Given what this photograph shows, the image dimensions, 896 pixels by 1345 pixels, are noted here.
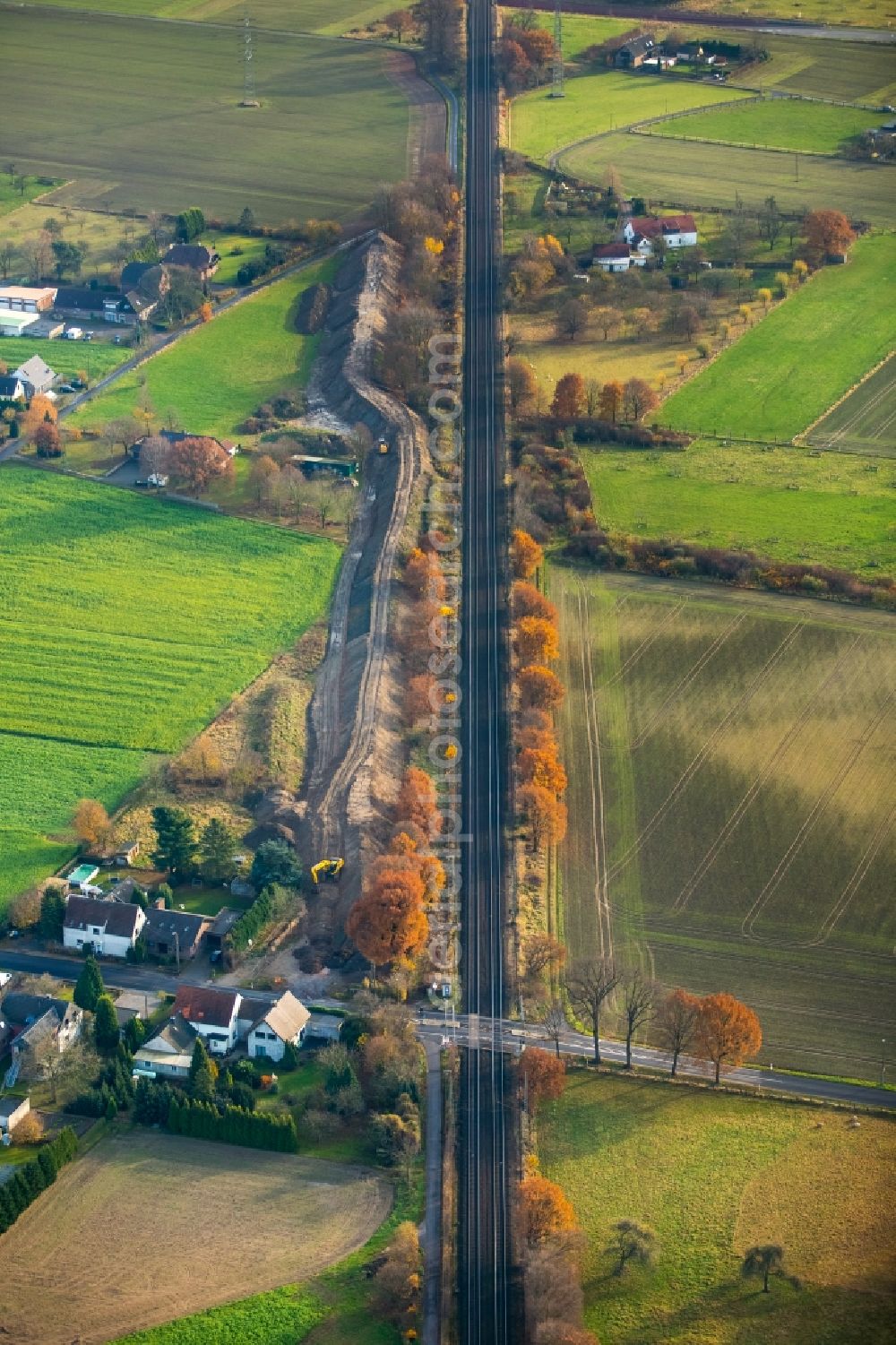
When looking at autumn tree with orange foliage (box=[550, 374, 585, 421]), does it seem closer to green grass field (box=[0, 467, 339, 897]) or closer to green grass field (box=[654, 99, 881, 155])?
green grass field (box=[0, 467, 339, 897])

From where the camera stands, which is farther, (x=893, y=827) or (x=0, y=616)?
(x=0, y=616)

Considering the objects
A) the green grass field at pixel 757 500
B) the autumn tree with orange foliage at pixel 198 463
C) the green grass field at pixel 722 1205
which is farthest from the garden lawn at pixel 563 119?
the green grass field at pixel 722 1205

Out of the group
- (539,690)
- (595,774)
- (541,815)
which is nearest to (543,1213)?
(541,815)

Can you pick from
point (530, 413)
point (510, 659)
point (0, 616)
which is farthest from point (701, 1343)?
point (530, 413)

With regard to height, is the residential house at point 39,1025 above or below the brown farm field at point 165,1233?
above

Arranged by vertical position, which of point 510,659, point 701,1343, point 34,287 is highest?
point 34,287

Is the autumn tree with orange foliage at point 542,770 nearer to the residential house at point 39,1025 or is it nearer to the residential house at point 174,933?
the residential house at point 174,933

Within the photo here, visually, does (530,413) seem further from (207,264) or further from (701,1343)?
(701,1343)
